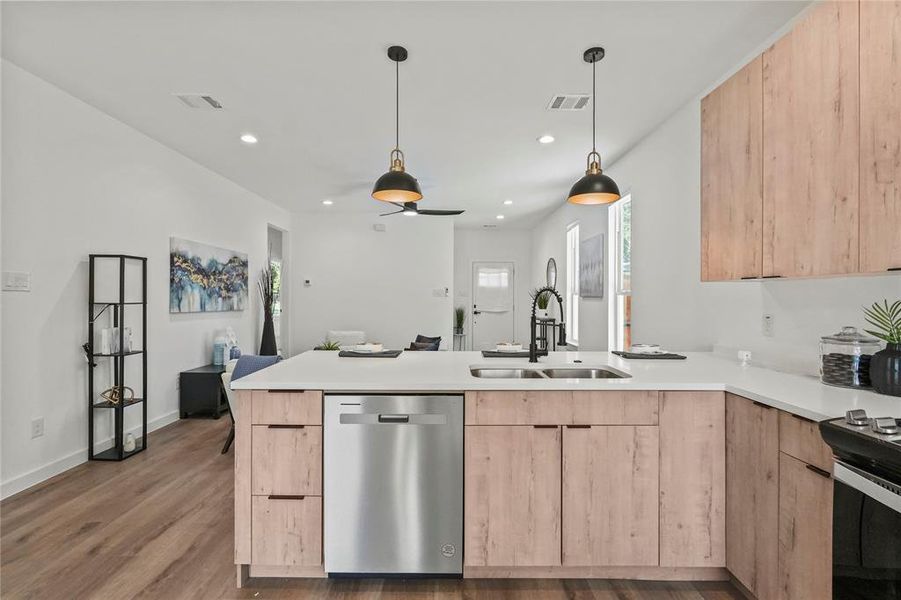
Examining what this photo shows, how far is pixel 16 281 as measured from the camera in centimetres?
296

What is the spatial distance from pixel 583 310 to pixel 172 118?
4.93m

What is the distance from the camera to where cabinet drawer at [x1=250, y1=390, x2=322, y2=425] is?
1.98 meters

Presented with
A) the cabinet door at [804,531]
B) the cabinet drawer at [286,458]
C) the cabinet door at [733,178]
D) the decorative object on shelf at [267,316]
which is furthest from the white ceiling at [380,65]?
the decorative object on shelf at [267,316]

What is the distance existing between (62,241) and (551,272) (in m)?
6.52

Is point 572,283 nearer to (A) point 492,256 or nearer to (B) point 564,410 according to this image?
(A) point 492,256

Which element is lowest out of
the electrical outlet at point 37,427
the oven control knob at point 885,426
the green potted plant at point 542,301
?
the electrical outlet at point 37,427

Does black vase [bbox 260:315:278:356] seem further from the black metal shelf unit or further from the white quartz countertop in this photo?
the white quartz countertop

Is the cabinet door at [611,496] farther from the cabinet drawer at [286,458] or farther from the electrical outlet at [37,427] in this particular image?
the electrical outlet at [37,427]

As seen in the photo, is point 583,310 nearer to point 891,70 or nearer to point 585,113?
point 585,113

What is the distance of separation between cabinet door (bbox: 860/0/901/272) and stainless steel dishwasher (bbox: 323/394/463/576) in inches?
62.6

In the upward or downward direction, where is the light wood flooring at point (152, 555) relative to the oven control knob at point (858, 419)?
downward

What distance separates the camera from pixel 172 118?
3.71m

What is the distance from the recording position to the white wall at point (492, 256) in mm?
9852

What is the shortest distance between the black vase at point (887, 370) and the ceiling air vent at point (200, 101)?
4055 mm
